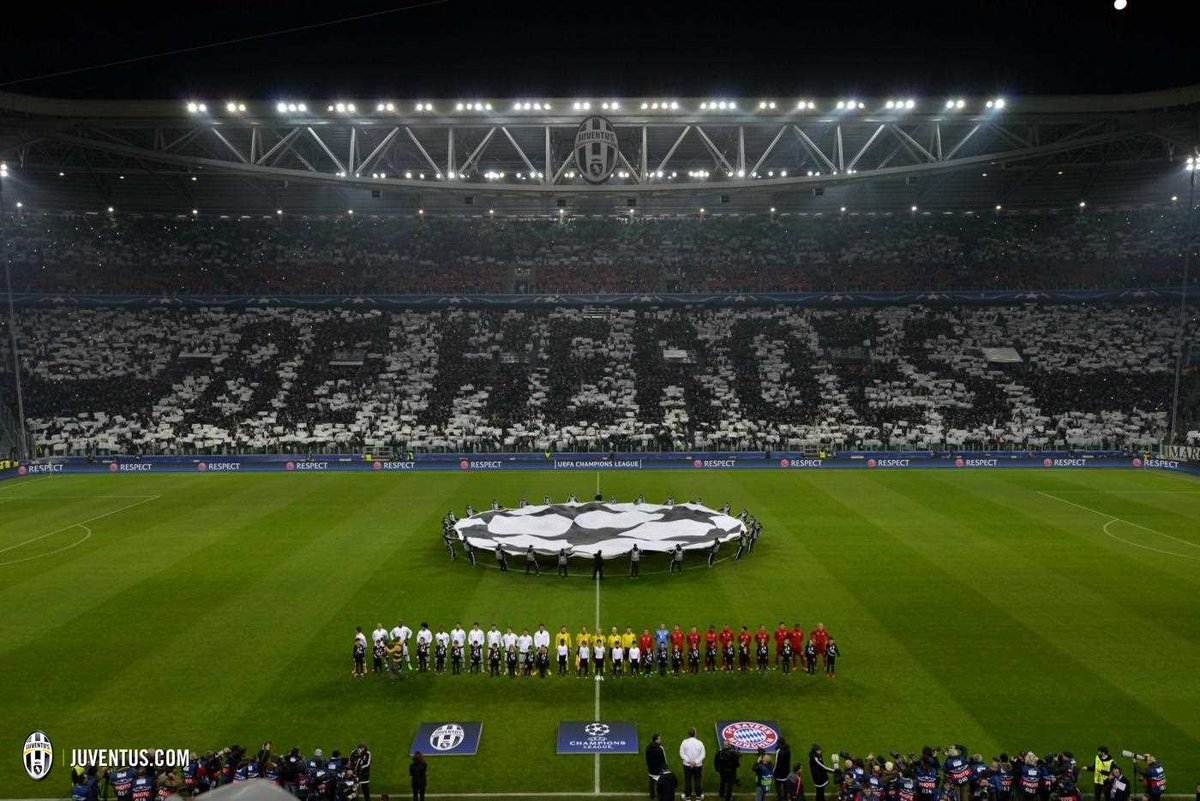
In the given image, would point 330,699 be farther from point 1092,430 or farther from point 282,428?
point 1092,430

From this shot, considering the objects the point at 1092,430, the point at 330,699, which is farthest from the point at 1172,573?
the point at 1092,430

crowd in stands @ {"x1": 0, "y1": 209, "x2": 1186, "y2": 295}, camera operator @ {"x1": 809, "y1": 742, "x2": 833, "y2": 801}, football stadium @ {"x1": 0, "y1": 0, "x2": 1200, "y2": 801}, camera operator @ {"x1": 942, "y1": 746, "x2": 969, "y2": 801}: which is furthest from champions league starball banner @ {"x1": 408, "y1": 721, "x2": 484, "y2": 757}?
crowd in stands @ {"x1": 0, "y1": 209, "x2": 1186, "y2": 295}

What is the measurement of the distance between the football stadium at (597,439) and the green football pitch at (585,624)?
0.45ft

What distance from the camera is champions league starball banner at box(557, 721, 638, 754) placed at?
13.9 metres

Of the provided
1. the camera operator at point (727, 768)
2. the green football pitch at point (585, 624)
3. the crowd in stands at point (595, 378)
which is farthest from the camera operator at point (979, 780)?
the crowd in stands at point (595, 378)

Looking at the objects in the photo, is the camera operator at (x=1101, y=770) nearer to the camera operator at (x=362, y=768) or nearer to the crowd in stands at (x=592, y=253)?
the camera operator at (x=362, y=768)

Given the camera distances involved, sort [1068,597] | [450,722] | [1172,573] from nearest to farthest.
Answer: [450,722], [1068,597], [1172,573]

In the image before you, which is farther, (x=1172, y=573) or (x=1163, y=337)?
(x=1163, y=337)

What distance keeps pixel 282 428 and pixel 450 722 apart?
1469 inches

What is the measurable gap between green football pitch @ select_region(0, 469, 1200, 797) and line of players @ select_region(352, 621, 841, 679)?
38 cm

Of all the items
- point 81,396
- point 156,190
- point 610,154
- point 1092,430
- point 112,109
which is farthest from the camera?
point 156,190

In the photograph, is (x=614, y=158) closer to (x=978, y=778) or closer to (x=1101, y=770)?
(x=978, y=778)

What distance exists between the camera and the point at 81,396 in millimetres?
51000

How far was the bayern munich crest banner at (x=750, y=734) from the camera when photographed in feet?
45.7
